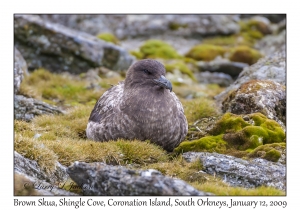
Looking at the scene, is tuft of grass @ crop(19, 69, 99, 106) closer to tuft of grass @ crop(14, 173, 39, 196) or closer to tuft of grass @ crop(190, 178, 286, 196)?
tuft of grass @ crop(14, 173, 39, 196)

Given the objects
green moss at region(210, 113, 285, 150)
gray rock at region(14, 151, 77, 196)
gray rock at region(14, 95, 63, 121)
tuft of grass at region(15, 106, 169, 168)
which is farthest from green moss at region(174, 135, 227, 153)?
gray rock at region(14, 95, 63, 121)

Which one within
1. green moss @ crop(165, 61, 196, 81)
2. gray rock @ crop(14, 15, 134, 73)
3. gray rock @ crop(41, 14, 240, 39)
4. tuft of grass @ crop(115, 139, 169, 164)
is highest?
gray rock @ crop(41, 14, 240, 39)

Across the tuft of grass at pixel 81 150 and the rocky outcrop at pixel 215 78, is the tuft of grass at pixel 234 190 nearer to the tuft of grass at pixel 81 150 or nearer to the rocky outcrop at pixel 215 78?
the tuft of grass at pixel 81 150

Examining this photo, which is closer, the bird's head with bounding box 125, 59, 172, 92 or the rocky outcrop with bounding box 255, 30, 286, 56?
the bird's head with bounding box 125, 59, 172, 92

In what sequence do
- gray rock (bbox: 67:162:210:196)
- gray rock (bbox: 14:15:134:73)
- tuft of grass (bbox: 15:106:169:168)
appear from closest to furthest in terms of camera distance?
gray rock (bbox: 67:162:210:196) → tuft of grass (bbox: 15:106:169:168) → gray rock (bbox: 14:15:134:73)

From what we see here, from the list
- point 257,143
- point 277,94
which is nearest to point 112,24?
point 277,94

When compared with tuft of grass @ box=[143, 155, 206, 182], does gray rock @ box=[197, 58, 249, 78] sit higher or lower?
higher

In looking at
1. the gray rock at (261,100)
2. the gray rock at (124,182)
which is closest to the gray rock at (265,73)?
the gray rock at (261,100)
